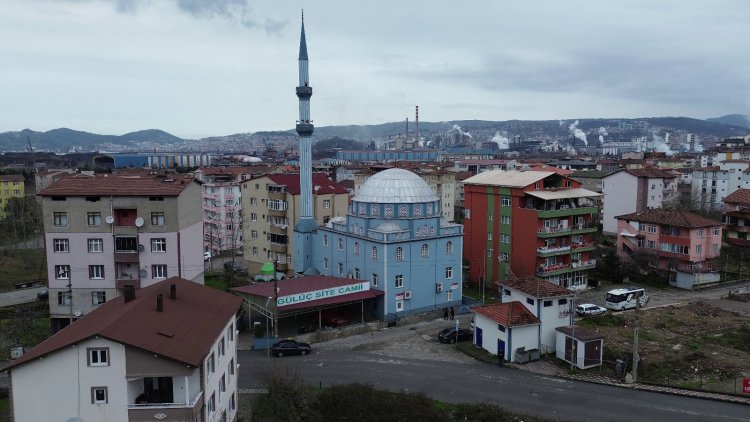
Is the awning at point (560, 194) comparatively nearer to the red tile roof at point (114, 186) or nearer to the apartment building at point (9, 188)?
the red tile roof at point (114, 186)

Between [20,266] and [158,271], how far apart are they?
1053 inches

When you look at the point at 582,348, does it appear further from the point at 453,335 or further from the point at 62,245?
the point at 62,245

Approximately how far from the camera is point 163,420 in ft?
56.1

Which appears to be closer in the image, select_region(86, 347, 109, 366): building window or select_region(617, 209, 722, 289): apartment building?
select_region(86, 347, 109, 366): building window

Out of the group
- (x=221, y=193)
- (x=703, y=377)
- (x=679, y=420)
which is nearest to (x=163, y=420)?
(x=679, y=420)

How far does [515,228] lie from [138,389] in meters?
33.2

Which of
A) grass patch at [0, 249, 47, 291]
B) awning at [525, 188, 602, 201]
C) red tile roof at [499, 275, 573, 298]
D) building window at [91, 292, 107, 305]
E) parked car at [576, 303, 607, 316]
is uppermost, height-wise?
awning at [525, 188, 602, 201]

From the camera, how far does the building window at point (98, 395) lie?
55.6 feet

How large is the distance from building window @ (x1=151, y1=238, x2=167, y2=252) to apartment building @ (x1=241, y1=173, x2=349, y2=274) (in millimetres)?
14542

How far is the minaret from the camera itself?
149ft

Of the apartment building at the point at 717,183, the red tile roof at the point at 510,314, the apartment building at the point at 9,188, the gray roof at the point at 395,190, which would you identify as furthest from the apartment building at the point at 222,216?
the apartment building at the point at 717,183

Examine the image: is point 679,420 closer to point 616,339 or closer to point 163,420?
point 616,339

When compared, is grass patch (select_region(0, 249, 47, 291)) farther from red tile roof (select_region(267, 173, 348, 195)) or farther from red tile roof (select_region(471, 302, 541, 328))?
red tile roof (select_region(471, 302, 541, 328))

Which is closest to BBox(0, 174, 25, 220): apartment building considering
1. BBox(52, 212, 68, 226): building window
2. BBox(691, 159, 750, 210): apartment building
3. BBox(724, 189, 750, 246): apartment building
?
BBox(52, 212, 68, 226): building window
